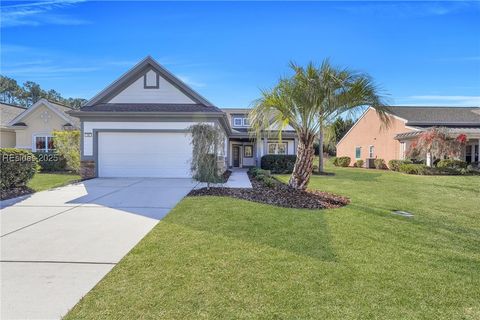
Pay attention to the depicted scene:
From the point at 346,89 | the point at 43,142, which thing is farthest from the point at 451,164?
the point at 43,142

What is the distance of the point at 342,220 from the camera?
634cm

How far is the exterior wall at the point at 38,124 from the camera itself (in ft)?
67.2

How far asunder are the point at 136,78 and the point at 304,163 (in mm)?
10524

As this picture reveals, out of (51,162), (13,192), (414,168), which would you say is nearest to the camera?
(13,192)

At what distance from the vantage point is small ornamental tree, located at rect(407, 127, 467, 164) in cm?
1903

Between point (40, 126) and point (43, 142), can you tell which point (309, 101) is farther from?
point (40, 126)

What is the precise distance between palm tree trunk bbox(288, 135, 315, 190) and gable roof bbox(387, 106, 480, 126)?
58.7 ft

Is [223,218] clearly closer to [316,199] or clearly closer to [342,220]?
[342,220]

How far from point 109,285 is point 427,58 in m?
17.6

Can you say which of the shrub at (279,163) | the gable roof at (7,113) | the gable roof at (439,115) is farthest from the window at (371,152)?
the gable roof at (7,113)

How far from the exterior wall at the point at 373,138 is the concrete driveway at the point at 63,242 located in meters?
20.4

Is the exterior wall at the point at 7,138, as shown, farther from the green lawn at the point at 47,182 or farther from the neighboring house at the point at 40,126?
the green lawn at the point at 47,182

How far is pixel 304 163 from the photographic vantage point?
9.41 metres

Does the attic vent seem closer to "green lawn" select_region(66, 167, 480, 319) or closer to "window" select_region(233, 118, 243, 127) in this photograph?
"green lawn" select_region(66, 167, 480, 319)
